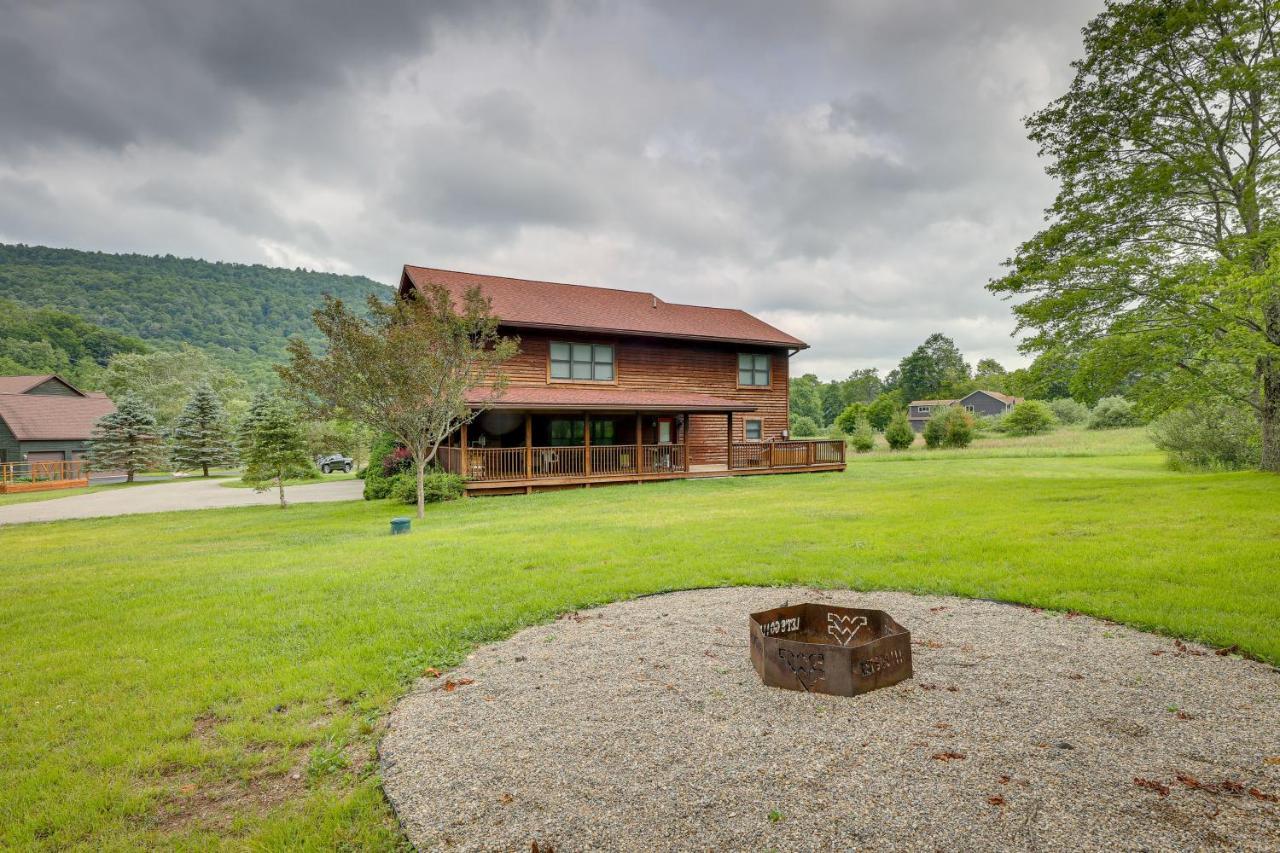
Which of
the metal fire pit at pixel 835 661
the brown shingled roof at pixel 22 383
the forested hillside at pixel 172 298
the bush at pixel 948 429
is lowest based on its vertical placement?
the metal fire pit at pixel 835 661

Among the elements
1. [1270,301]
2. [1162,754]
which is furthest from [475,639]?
[1270,301]

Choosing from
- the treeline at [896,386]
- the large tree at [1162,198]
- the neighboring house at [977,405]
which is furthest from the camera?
the neighboring house at [977,405]

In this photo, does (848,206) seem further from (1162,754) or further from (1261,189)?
(1162,754)

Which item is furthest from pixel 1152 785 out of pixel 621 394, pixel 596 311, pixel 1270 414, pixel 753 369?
pixel 753 369

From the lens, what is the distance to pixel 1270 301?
12.4 metres

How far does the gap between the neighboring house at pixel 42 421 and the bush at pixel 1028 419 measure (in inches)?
2613

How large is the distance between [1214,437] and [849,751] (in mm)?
24643

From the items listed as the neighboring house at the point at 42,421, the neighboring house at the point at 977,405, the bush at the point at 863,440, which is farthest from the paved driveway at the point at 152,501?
the neighboring house at the point at 977,405

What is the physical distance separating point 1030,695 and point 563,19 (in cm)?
1660

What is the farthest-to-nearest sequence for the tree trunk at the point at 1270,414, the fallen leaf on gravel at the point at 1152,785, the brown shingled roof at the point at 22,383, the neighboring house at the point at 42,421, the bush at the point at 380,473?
1. the brown shingled roof at the point at 22,383
2. the neighboring house at the point at 42,421
3. the bush at the point at 380,473
4. the tree trunk at the point at 1270,414
5. the fallen leaf on gravel at the point at 1152,785

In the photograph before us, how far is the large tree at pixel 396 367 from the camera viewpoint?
11797mm

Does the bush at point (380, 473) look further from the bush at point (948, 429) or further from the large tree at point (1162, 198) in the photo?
the bush at point (948, 429)

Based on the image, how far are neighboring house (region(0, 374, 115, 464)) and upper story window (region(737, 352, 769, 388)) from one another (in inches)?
1558

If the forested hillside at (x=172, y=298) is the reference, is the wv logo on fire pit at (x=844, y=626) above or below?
below
